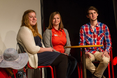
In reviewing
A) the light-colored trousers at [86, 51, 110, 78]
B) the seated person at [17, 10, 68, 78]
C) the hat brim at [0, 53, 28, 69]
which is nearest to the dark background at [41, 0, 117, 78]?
the light-colored trousers at [86, 51, 110, 78]

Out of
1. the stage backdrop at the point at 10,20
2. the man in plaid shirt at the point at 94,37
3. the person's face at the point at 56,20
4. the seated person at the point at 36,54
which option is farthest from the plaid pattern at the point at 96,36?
the stage backdrop at the point at 10,20

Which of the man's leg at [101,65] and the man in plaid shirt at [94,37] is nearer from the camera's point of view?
the man's leg at [101,65]

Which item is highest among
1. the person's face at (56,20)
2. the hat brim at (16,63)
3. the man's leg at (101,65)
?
the person's face at (56,20)

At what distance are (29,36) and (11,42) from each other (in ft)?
2.40

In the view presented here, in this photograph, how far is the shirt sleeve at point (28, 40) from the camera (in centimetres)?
191

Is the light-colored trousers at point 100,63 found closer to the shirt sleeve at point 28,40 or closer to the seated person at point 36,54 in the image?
the seated person at point 36,54

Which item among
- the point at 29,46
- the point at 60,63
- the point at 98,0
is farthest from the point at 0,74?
the point at 98,0

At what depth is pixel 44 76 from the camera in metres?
2.98

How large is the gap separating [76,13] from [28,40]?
1.63 m

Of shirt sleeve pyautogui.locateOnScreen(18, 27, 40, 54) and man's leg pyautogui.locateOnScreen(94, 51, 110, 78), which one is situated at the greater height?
shirt sleeve pyautogui.locateOnScreen(18, 27, 40, 54)

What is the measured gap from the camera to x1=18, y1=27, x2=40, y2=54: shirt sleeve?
1.91 meters

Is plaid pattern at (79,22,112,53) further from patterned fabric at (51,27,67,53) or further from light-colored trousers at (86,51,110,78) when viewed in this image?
patterned fabric at (51,27,67,53)

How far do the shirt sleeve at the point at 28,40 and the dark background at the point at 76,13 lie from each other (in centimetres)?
112

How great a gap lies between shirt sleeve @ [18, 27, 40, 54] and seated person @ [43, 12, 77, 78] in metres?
0.59
